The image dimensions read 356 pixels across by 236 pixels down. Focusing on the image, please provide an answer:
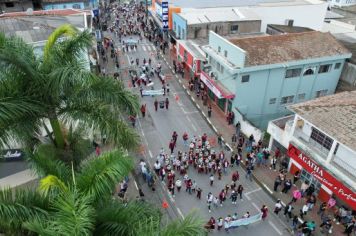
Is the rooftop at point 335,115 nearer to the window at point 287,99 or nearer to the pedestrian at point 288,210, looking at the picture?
the pedestrian at point 288,210

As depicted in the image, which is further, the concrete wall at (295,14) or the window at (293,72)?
the concrete wall at (295,14)

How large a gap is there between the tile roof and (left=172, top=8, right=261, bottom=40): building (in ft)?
30.3

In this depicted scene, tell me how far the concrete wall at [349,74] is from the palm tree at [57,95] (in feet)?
83.2

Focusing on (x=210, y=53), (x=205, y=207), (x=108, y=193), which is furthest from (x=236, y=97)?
(x=108, y=193)

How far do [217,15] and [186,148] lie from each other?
64.9 ft

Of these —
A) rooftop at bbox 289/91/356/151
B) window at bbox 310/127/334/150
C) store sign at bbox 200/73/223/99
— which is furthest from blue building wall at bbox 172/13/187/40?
window at bbox 310/127/334/150

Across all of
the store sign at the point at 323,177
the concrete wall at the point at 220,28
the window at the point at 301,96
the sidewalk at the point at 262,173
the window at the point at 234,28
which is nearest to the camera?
the store sign at the point at 323,177

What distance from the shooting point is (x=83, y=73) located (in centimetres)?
866

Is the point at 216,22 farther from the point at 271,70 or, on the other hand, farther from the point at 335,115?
the point at 335,115

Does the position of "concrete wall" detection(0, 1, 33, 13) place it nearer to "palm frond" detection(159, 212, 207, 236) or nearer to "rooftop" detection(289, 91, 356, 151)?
"rooftop" detection(289, 91, 356, 151)

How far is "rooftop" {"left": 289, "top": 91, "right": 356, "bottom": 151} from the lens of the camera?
18.3m

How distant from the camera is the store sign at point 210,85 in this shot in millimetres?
28413

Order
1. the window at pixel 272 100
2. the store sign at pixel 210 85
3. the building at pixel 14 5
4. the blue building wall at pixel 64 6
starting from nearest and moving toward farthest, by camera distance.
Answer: the store sign at pixel 210 85
the window at pixel 272 100
the building at pixel 14 5
the blue building wall at pixel 64 6

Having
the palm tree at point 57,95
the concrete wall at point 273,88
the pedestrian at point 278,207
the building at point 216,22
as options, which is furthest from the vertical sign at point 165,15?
the palm tree at point 57,95
